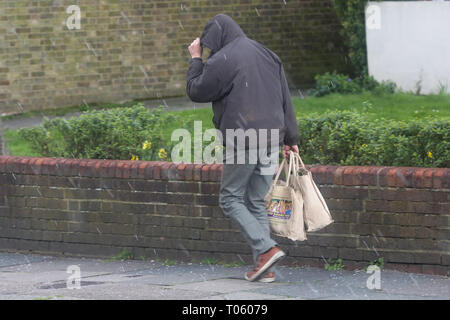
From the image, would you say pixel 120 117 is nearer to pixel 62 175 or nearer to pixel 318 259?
pixel 62 175

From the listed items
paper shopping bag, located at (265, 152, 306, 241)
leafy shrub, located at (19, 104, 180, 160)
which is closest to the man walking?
paper shopping bag, located at (265, 152, 306, 241)

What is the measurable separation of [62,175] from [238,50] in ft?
8.50

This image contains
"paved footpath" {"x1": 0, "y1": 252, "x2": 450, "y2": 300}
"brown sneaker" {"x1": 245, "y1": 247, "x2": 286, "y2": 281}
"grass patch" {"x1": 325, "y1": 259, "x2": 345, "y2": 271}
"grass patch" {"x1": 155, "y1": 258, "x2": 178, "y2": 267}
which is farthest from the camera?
"grass patch" {"x1": 155, "y1": 258, "x2": 178, "y2": 267}

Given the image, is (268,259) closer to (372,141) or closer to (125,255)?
(372,141)


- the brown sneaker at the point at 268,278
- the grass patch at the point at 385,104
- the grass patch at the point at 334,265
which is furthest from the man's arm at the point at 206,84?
the grass patch at the point at 385,104

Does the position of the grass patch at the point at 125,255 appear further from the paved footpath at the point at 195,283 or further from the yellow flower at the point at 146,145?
the yellow flower at the point at 146,145

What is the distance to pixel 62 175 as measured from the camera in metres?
8.12

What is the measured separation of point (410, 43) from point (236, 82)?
8.53 m

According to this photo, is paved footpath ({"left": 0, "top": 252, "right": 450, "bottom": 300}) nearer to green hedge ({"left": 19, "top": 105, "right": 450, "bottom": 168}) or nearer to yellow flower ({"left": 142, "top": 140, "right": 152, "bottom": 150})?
green hedge ({"left": 19, "top": 105, "right": 450, "bottom": 168})

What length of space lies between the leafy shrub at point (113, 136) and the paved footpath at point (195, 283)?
1115mm

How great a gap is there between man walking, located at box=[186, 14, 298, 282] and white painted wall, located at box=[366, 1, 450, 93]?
311 inches

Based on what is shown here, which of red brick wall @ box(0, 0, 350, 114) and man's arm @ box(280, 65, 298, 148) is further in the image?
red brick wall @ box(0, 0, 350, 114)

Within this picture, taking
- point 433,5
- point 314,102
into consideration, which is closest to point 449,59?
point 433,5

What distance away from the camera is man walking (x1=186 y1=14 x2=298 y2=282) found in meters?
6.21
